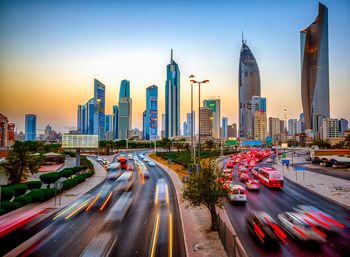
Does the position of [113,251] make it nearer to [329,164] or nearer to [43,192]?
[43,192]

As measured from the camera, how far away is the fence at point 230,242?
Answer: 39.2 feet

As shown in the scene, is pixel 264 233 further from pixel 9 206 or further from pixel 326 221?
pixel 9 206

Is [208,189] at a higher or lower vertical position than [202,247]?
higher

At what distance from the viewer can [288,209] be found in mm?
24344

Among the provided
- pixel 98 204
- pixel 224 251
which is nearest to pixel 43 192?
pixel 98 204

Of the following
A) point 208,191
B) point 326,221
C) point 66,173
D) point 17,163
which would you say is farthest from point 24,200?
point 326,221

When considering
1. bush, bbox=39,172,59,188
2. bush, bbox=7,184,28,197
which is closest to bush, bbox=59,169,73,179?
bush, bbox=39,172,59,188

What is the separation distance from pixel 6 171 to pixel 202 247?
3038 cm

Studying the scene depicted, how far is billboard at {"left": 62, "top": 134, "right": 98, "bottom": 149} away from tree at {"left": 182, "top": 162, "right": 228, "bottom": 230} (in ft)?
111

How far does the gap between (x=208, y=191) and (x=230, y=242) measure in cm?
462

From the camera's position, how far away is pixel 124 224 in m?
19.5

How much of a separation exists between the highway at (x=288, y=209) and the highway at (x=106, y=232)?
457cm

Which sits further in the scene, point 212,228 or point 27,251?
point 212,228

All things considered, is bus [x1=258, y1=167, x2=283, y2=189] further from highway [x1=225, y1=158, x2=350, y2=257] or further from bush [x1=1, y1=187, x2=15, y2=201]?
bush [x1=1, y1=187, x2=15, y2=201]
